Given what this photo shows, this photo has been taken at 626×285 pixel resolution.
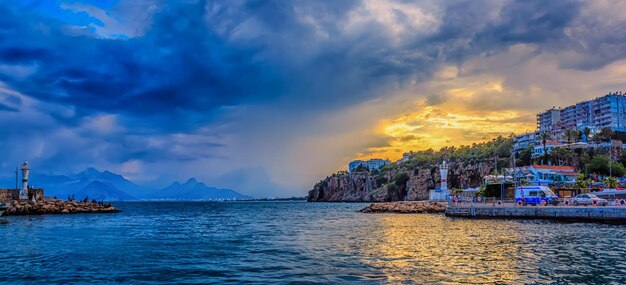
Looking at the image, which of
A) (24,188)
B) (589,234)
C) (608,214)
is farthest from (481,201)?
(24,188)

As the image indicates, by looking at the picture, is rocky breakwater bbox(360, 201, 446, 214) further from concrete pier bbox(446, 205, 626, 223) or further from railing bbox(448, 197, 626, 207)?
concrete pier bbox(446, 205, 626, 223)

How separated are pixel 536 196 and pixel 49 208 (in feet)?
293

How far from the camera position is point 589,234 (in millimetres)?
40406

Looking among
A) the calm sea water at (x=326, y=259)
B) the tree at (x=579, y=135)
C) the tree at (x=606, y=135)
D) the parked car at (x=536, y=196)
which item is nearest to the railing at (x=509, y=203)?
the parked car at (x=536, y=196)

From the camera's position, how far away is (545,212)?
5922 centimetres

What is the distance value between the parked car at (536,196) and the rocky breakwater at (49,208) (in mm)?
85979

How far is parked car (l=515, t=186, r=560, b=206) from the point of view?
65.5 metres

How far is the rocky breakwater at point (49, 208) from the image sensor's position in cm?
8562

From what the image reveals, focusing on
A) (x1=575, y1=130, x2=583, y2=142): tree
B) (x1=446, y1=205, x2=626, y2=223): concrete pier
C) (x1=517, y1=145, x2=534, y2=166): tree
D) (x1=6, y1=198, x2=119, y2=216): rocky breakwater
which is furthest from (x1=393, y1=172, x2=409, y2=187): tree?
(x1=446, y1=205, x2=626, y2=223): concrete pier

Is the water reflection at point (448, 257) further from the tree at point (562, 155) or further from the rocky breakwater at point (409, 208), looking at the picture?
the tree at point (562, 155)

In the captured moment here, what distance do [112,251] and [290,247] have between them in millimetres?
12478

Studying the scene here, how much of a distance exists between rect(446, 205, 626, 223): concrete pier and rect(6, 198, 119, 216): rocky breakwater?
250ft

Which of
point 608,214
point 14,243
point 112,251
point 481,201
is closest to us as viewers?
point 112,251

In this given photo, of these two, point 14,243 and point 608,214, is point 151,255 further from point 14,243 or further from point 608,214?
point 608,214
